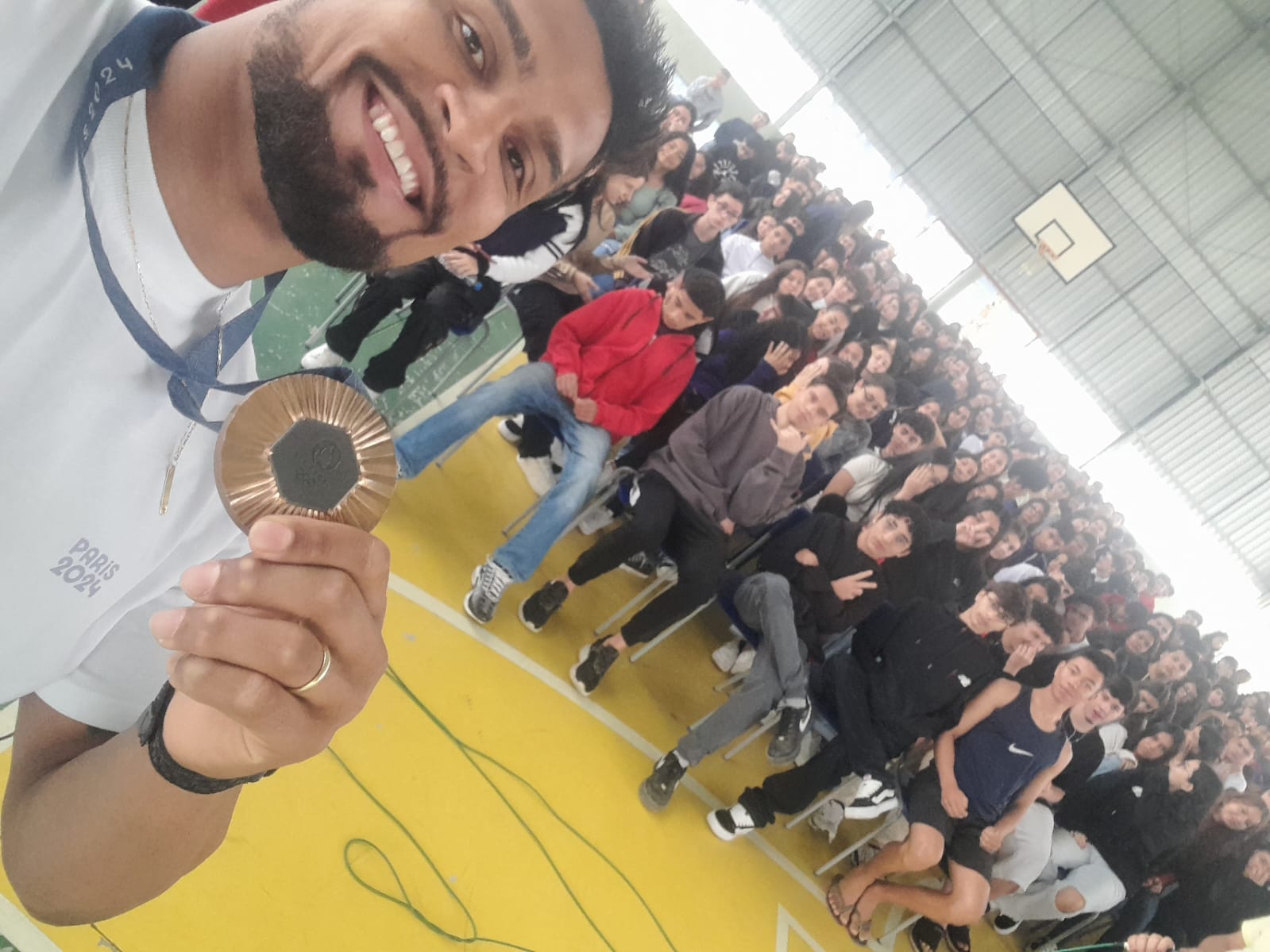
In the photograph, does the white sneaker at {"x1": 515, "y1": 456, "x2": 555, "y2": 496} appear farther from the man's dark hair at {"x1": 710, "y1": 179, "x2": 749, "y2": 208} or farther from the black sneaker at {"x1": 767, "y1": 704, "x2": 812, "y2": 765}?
the man's dark hair at {"x1": 710, "y1": 179, "x2": 749, "y2": 208}

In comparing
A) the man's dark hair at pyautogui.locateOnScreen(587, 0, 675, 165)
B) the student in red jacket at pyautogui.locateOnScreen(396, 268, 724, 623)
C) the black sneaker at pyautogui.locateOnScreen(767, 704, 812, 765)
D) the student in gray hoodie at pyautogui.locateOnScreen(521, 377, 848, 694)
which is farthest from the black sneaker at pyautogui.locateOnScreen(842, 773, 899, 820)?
the man's dark hair at pyautogui.locateOnScreen(587, 0, 675, 165)

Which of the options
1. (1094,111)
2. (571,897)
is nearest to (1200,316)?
(1094,111)

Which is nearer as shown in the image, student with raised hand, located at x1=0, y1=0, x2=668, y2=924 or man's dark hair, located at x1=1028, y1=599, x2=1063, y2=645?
student with raised hand, located at x1=0, y1=0, x2=668, y2=924

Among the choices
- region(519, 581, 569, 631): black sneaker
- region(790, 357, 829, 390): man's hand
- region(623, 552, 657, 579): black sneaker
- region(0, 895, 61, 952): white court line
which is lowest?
region(623, 552, 657, 579): black sneaker

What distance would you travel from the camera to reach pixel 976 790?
12.3 ft

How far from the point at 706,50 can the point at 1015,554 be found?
10978mm

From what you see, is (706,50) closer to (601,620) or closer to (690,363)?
(690,363)

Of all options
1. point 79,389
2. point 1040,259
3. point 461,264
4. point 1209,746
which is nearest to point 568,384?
point 461,264

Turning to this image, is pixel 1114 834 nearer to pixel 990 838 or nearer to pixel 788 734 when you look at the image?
pixel 990 838

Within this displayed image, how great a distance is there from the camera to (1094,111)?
1191 cm

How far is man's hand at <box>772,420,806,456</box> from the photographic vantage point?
3.72 meters

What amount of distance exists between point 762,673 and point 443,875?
1769 mm

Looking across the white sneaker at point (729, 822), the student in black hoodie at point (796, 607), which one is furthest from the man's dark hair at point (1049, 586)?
the white sneaker at point (729, 822)

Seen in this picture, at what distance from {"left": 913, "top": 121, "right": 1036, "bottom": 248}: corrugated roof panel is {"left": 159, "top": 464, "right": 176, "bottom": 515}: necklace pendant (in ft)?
47.3
